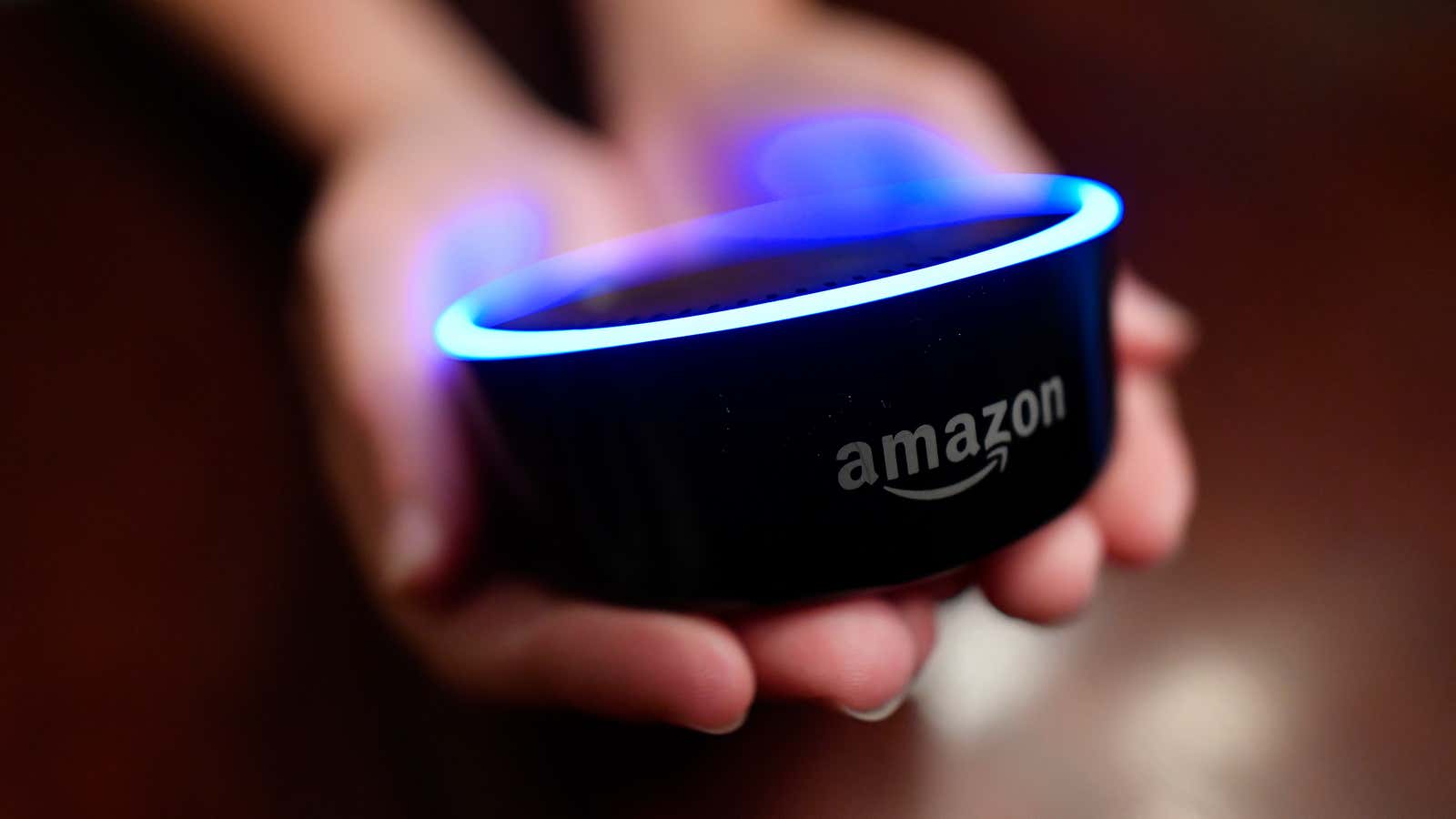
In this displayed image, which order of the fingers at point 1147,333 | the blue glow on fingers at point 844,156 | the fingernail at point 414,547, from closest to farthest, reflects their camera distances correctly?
the fingernail at point 414,547 → the fingers at point 1147,333 → the blue glow on fingers at point 844,156

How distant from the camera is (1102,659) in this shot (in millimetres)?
445

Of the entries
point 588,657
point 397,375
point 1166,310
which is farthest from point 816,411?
point 1166,310

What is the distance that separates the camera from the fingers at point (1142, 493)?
0.47 metres

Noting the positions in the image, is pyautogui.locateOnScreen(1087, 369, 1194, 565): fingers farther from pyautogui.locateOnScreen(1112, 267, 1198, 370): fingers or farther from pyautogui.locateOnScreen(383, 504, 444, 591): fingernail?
pyautogui.locateOnScreen(383, 504, 444, 591): fingernail

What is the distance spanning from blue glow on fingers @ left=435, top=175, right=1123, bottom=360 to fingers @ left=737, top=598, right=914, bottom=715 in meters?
0.13

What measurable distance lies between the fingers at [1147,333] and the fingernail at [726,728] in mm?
306

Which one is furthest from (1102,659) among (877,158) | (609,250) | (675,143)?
(675,143)

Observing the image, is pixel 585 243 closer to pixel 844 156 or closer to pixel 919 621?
pixel 844 156

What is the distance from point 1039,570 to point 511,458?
22cm

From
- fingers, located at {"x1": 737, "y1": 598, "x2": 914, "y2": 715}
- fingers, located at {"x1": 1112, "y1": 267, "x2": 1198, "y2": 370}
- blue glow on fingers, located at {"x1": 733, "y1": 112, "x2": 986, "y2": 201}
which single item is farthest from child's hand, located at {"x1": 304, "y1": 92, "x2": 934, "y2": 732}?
fingers, located at {"x1": 1112, "y1": 267, "x2": 1198, "y2": 370}

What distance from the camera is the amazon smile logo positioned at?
33 cm

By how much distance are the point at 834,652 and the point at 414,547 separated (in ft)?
0.66

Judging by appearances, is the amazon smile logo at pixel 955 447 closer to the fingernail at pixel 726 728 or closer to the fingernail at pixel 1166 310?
the fingernail at pixel 726 728

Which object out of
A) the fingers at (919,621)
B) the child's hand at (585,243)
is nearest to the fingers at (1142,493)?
the child's hand at (585,243)
